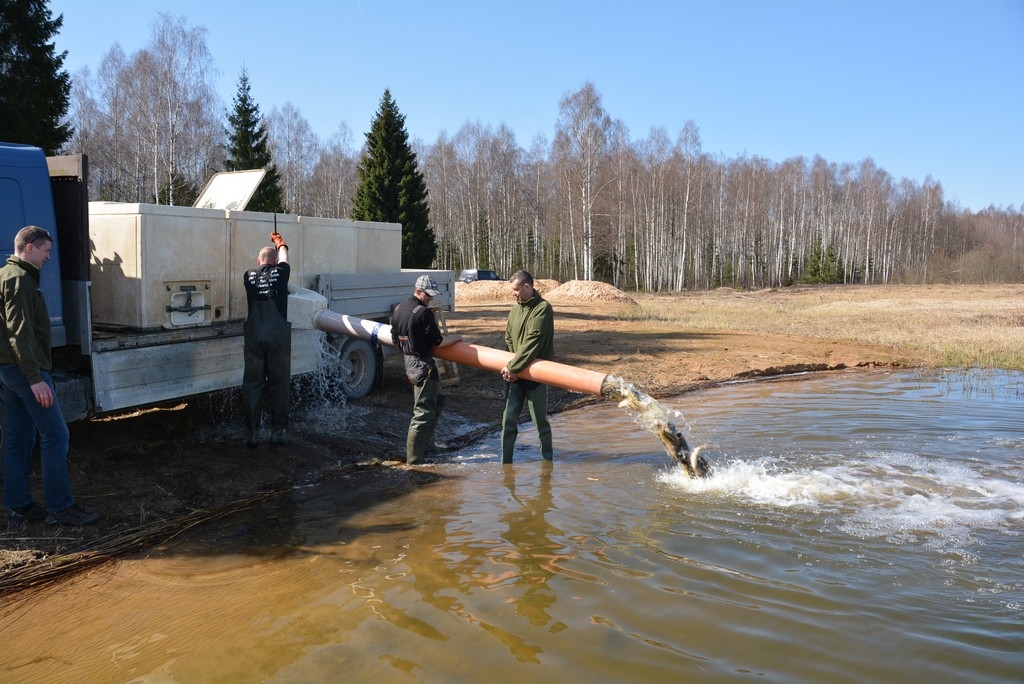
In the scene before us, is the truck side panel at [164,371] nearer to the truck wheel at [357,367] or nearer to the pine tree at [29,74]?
the truck wheel at [357,367]

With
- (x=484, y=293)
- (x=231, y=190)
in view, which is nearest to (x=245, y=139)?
(x=484, y=293)

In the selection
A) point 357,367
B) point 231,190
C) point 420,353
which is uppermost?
point 231,190

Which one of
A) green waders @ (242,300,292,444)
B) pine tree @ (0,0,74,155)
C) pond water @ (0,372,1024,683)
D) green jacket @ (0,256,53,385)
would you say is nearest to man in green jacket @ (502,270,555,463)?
pond water @ (0,372,1024,683)

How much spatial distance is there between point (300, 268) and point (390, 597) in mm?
5301

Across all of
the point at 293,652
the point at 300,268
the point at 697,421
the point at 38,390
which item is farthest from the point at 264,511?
the point at 697,421

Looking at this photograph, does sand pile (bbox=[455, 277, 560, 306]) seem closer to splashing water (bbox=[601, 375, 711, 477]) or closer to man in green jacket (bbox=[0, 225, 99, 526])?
splashing water (bbox=[601, 375, 711, 477])

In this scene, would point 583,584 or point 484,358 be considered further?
point 484,358

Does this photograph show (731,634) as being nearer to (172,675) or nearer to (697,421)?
(172,675)

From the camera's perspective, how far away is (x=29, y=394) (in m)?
5.20

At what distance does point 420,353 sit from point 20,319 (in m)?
3.51

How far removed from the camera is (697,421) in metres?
9.96

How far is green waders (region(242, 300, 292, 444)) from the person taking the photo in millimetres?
7281

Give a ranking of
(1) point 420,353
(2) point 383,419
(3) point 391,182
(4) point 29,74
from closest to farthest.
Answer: (1) point 420,353, (2) point 383,419, (4) point 29,74, (3) point 391,182

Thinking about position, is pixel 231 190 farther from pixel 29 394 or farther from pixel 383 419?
pixel 29 394
